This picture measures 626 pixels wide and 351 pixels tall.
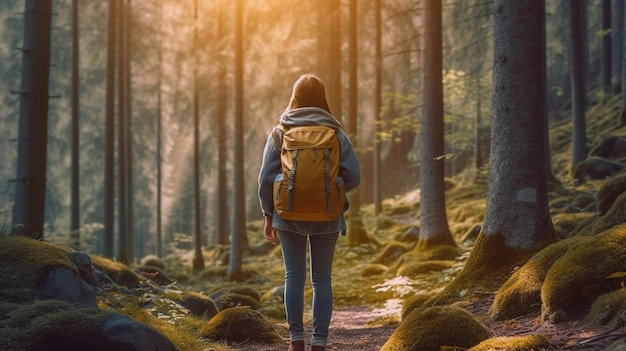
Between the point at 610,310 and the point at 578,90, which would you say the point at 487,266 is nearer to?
the point at 610,310

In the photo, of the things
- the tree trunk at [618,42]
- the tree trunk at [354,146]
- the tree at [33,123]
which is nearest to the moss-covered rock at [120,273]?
the tree at [33,123]

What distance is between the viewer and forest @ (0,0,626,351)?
4.94m

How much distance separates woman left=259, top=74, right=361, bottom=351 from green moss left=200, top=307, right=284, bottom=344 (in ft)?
6.87

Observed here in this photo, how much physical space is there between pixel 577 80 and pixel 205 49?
11906 millimetres

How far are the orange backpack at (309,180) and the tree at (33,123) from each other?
190 inches

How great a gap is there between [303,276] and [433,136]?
322 inches

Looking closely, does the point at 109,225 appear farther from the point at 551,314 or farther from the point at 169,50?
the point at 551,314

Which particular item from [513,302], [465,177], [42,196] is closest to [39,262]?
[42,196]

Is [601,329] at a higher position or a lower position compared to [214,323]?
higher

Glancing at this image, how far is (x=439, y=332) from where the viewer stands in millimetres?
4578

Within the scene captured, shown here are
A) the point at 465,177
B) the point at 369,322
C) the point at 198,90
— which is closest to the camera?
the point at 369,322

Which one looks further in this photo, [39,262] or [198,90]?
[198,90]

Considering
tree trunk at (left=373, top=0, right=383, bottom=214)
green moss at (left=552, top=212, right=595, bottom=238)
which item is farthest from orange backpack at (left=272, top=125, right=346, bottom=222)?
tree trunk at (left=373, top=0, right=383, bottom=214)

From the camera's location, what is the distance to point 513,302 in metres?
5.76
